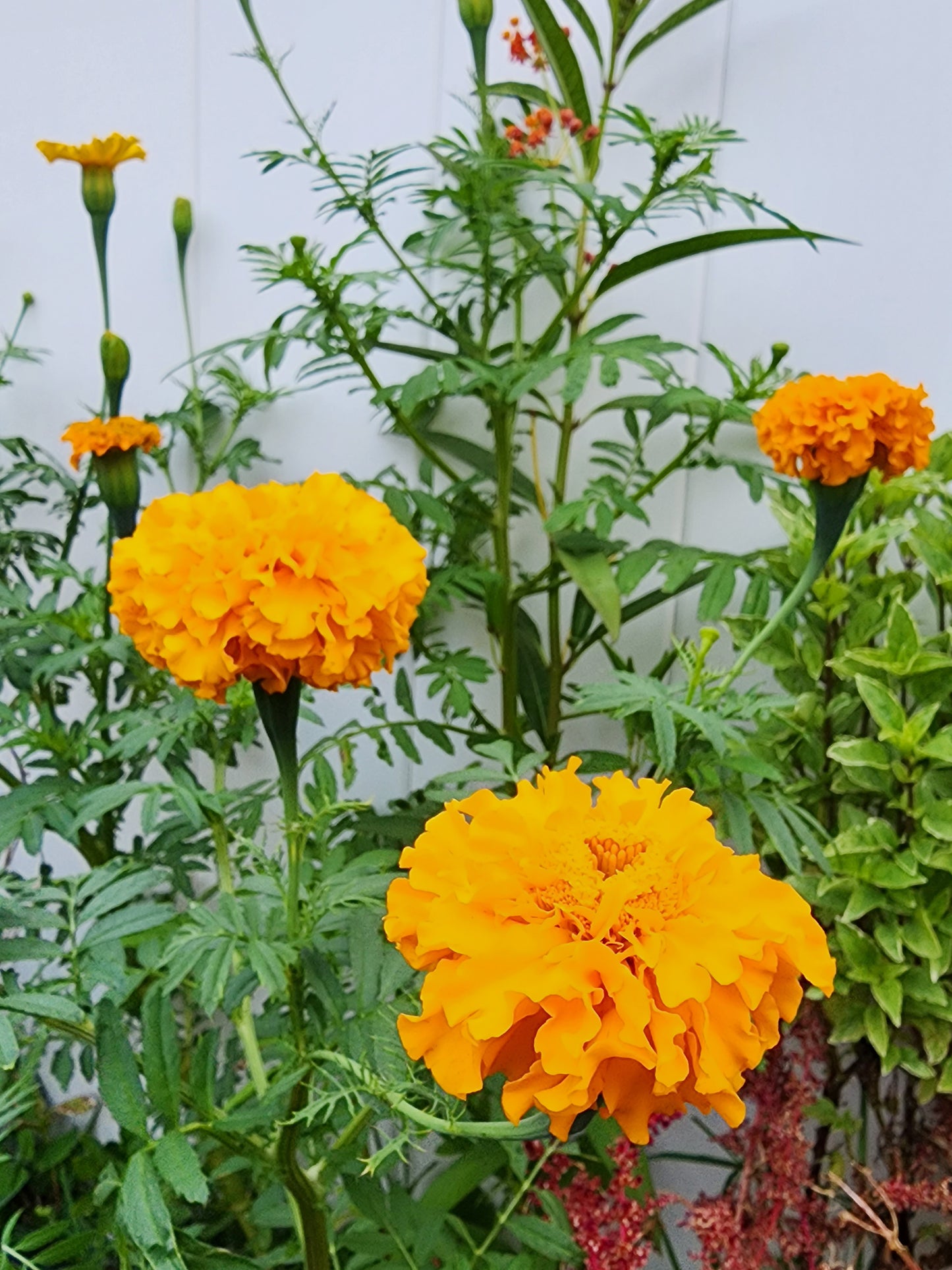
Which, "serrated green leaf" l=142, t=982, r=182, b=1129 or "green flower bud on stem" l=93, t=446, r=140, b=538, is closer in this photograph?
"serrated green leaf" l=142, t=982, r=182, b=1129

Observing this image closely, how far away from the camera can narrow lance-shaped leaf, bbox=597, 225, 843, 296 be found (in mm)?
636

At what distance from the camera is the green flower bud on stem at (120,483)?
2.07 ft

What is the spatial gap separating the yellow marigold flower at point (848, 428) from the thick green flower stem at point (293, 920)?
0.96 ft

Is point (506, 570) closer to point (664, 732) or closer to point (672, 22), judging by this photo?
point (664, 732)

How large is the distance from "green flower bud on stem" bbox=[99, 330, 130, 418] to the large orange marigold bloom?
53 cm

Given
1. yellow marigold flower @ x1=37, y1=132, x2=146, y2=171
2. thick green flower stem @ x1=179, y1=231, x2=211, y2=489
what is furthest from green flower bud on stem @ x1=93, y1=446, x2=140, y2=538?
yellow marigold flower @ x1=37, y1=132, x2=146, y2=171

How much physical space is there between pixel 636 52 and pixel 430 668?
1.54 feet

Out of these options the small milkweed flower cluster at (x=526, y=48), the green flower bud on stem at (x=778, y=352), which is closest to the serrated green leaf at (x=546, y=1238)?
the green flower bud on stem at (x=778, y=352)

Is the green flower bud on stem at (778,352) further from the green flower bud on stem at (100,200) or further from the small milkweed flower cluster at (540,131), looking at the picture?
the green flower bud on stem at (100,200)

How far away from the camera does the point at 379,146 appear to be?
2.67ft

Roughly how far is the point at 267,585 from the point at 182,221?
593 mm

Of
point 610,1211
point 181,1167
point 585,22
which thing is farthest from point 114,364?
point 610,1211

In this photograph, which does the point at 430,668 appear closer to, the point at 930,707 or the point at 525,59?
the point at 930,707

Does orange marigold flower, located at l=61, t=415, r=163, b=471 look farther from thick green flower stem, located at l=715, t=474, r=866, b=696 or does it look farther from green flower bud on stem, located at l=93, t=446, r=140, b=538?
thick green flower stem, located at l=715, t=474, r=866, b=696
